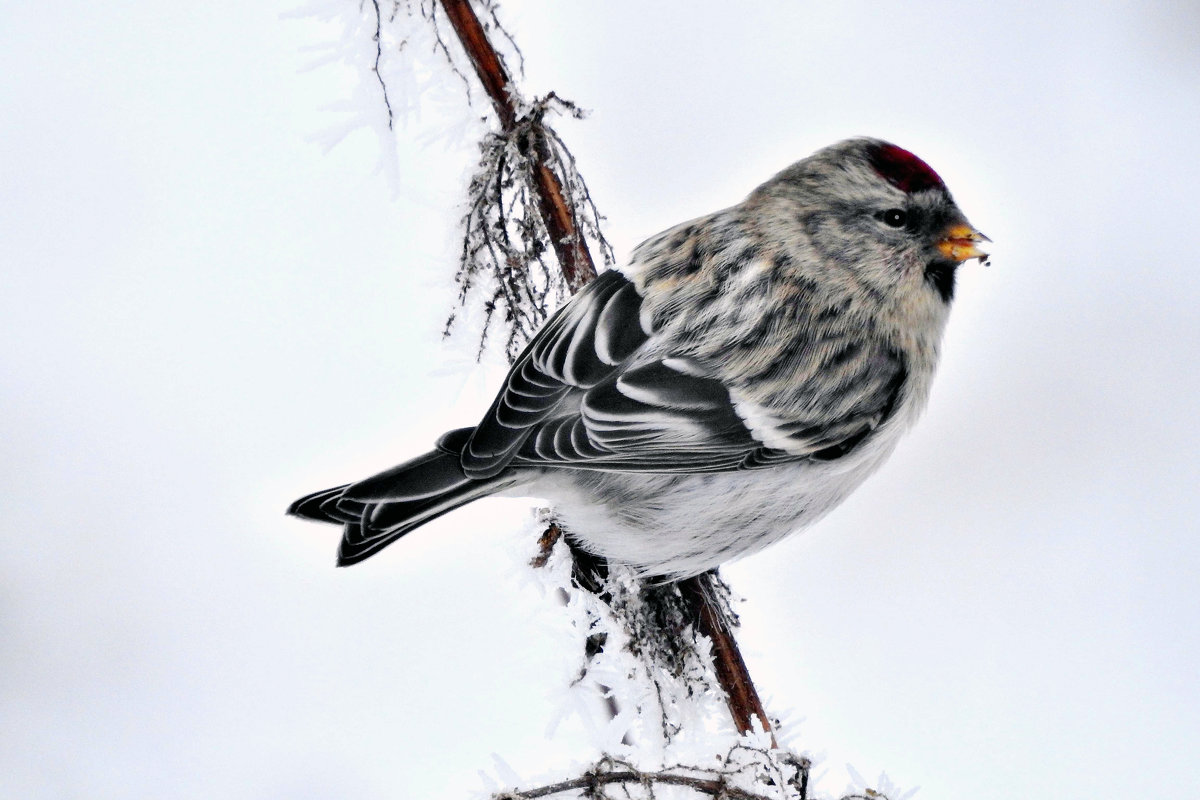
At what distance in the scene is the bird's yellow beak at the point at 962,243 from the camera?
6.17ft

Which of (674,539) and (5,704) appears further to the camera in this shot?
(5,704)

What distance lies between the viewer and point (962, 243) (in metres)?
1.89

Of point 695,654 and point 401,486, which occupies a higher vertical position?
point 401,486

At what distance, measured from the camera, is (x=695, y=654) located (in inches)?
73.6

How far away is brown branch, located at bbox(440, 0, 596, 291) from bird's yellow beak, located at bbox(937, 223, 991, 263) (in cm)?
62

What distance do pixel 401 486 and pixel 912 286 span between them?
943mm

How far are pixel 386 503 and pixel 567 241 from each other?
0.59 metres

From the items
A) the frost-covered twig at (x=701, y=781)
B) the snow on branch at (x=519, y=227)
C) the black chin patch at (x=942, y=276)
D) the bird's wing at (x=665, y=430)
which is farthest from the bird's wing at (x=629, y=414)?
the frost-covered twig at (x=701, y=781)

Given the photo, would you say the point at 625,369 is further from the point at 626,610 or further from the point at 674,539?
the point at 626,610

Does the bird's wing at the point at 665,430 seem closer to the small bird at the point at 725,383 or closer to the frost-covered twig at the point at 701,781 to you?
the small bird at the point at 725,383

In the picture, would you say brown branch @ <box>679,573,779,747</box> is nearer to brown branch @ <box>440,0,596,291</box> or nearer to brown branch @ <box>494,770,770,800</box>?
brown branch @ <box>494,770,770,800</box>

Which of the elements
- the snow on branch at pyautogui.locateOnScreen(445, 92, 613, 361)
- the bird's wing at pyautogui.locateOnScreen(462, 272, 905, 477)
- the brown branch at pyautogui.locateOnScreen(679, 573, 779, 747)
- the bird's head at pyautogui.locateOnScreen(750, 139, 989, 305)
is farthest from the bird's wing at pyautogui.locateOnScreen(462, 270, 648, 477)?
the brown branch at pyautogui.locateOnScreen(679, 573, 779, 747)

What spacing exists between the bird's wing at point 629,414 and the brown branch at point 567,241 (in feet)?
0.56

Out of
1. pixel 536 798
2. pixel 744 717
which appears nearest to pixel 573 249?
pixel 744 717
